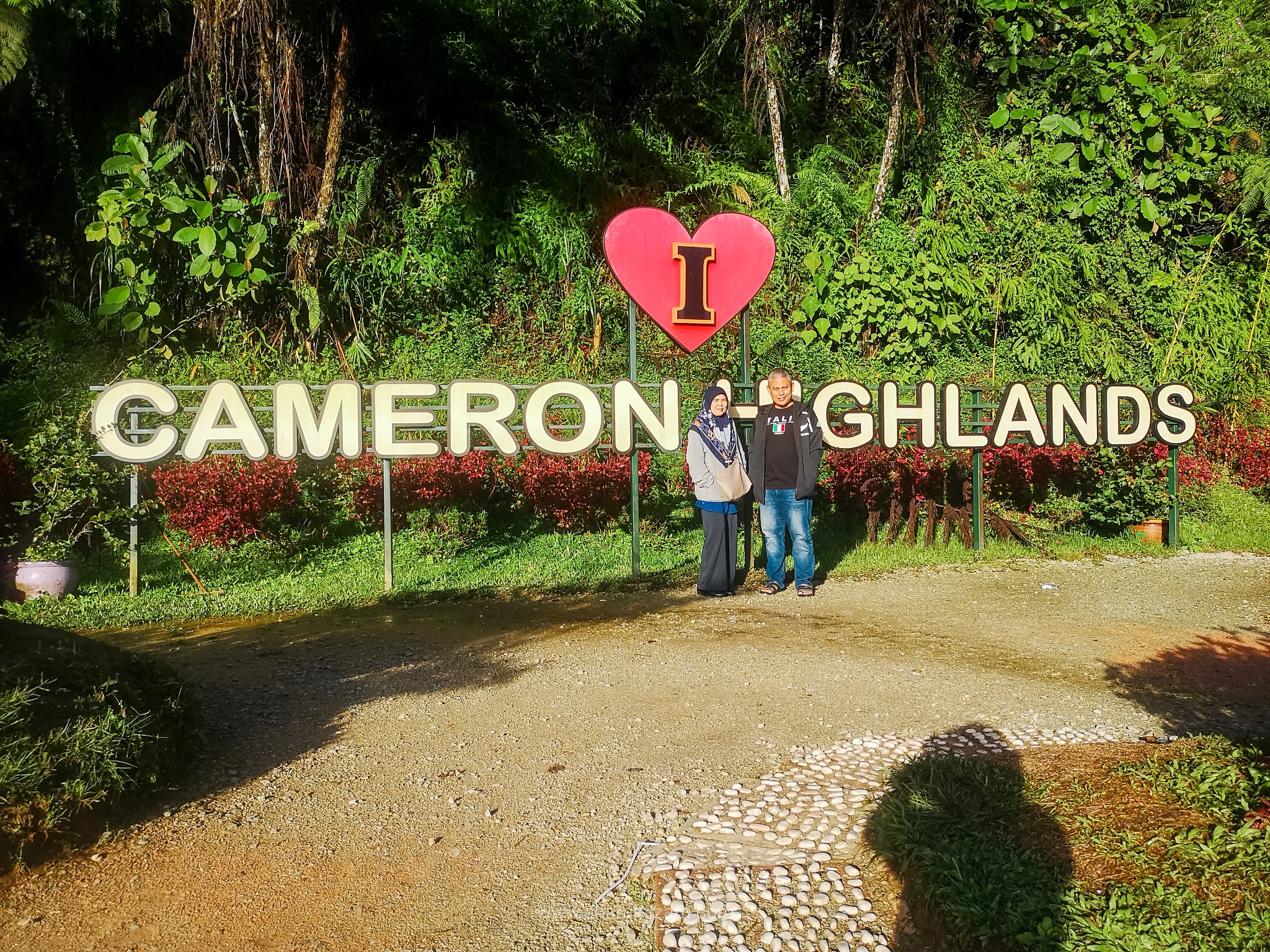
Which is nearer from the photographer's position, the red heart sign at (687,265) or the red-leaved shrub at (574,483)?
the red heart sign at (687,265)

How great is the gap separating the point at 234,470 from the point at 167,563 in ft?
3.72

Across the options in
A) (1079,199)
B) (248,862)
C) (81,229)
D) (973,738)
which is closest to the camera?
(248,862)

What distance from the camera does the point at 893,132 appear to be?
13383 millimetres

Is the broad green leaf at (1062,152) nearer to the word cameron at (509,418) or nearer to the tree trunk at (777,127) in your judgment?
the tree trunk at (777,127)

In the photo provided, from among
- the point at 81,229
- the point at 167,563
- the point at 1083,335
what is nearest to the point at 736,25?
the point at 1083,335

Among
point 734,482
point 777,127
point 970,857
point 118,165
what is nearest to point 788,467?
point 734,482

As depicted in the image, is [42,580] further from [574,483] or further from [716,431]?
[716,431]

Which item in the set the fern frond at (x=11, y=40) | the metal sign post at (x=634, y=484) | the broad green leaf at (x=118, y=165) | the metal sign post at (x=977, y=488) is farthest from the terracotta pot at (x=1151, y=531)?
the fern frond at (x=11, y=40)

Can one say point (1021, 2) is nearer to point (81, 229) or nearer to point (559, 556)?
point (559, 556)

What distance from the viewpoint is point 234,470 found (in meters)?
8.79

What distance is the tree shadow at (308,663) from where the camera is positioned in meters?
3.95

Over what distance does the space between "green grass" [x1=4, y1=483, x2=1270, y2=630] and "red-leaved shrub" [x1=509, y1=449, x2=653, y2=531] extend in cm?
30

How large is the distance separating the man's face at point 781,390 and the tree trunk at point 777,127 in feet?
21.4

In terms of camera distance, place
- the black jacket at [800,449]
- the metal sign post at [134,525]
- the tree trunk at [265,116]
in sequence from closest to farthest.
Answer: the black jacket at [800,449] → the metal sign post at [134,525] → the tree trunk at [265,116]
